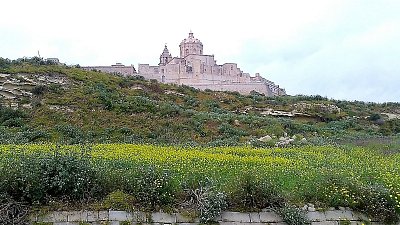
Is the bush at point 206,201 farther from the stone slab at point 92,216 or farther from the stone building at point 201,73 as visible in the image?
the stone building at point 201,73

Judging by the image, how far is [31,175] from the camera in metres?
6.36

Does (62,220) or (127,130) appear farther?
(127,130)

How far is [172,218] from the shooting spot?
646 centimetres

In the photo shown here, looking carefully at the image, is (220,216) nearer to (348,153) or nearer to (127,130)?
(348,153)

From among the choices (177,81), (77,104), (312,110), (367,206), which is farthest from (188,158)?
(177,81)

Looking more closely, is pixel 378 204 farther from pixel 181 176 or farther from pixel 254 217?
pixel 181 176

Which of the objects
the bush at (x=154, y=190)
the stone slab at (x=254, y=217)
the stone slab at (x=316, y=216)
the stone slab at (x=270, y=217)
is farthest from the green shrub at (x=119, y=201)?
the stone slab at (x=316, y=216)

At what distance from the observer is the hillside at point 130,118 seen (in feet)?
74.0

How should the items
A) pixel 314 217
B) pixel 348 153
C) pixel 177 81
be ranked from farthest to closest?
1. pixel 177 81
2. pixel 348 153
3. pixel 314 217

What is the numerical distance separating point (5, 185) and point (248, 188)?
12.0 ft

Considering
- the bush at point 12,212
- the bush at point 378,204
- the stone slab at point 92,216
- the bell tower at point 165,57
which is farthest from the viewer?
the bell tower at point 165,57

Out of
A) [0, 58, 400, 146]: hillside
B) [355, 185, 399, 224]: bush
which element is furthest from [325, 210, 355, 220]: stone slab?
[0, 58, 400, 146]: hillside

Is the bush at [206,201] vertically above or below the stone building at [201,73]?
below

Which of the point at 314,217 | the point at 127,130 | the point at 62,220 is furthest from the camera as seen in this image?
the point at 127,130
